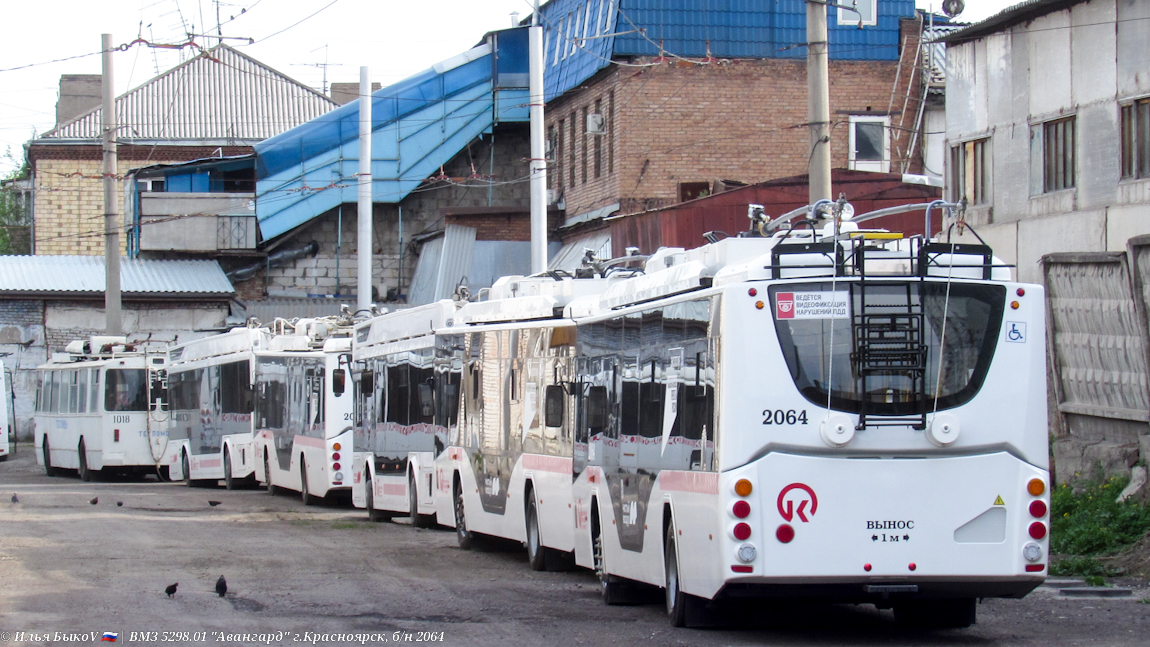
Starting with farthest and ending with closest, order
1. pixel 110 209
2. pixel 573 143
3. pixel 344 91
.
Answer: pixel 344 91 < pixel 573 143 < pixel 110 209

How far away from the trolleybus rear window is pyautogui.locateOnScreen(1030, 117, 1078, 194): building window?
9.39 metres

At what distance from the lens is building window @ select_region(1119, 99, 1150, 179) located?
57.9 feet

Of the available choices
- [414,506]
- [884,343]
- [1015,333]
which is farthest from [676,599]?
[414,506]

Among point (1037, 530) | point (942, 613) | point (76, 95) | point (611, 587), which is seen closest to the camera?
point (1037, 530)

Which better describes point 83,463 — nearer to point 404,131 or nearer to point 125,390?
point 125,390

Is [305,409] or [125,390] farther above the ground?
[125,390]

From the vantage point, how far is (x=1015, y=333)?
10.5m

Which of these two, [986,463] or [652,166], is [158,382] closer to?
[652,166]

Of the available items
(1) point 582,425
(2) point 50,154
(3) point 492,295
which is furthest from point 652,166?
(2) point 50,154

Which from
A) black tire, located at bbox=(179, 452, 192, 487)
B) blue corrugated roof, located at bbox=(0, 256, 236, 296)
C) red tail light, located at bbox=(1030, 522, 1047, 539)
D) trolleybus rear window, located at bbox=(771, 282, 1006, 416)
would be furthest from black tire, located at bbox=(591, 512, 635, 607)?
blue corrugated roof, located at bbox=(0, 256, 236, 296)

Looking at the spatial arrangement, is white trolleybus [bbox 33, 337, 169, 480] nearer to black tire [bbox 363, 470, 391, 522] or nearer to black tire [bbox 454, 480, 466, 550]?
Result: black tire [bbox 363, 470, 391, 522]

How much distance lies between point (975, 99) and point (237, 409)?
16.2m

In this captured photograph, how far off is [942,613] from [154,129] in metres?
58.4

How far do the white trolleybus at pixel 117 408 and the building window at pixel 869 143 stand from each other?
54.0 feet
